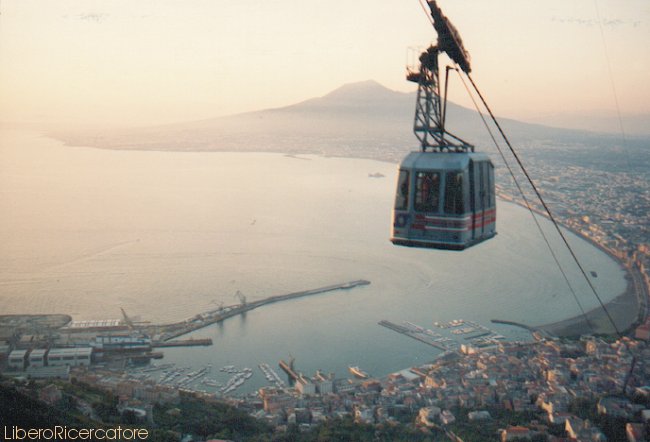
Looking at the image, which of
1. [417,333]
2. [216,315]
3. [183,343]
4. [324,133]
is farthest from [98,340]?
[324,133]

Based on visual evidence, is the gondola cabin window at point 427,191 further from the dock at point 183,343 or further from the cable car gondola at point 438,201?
the dock at point 183,343

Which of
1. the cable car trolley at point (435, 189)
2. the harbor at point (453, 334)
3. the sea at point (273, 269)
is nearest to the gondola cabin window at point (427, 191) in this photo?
the cable car trolley at point (435, 189)

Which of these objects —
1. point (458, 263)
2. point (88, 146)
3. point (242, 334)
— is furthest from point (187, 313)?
point (88, 146)

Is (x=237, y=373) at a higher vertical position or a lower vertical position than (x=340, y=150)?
lower

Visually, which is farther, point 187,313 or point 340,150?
point 340,150

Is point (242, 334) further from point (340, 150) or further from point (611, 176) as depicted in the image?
point (340, 150)

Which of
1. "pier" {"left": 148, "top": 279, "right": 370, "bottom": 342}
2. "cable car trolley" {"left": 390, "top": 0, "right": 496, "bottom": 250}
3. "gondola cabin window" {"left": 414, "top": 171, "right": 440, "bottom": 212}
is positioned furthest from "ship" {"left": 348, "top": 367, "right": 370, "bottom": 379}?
"gondola cabin window" {"left": 414, "top": 171, "right": 440, "bottom": 212}
